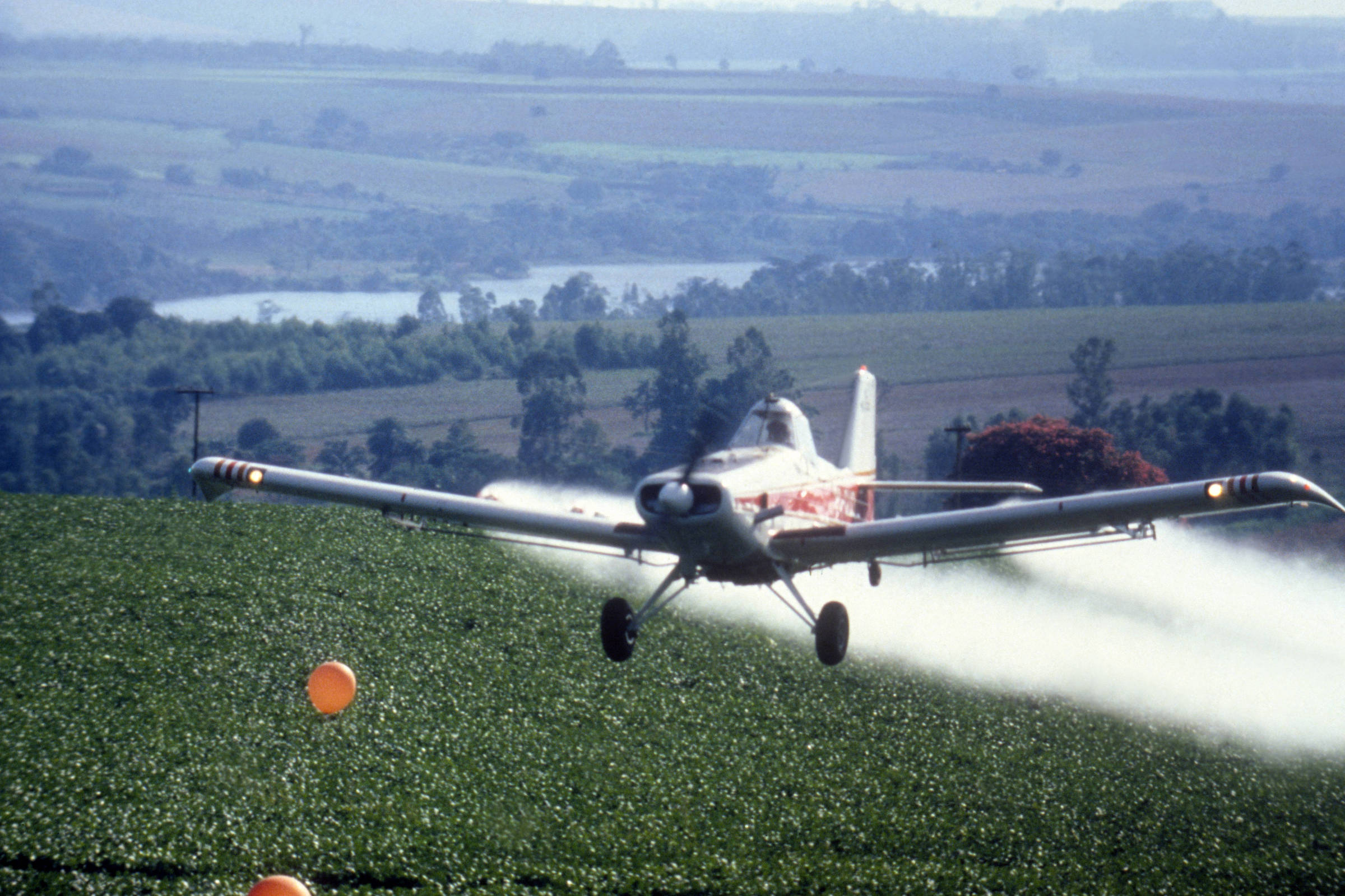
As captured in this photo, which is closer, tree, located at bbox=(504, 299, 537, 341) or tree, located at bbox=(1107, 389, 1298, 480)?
tree, located at bbox=(1107, 389, 1298, 480)

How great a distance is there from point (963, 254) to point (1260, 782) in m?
153

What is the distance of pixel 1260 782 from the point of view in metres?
35.1

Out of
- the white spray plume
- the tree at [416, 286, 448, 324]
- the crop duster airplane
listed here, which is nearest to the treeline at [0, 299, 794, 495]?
the tree at [416, 286, 448, 324]

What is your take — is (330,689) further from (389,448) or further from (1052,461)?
(389,448)

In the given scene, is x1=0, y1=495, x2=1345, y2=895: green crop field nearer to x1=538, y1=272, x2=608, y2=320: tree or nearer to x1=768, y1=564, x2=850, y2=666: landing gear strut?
x1=768, y1=564, x2=850, y2=666: landing gear strut

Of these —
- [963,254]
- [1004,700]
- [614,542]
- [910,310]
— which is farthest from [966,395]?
[614,542]

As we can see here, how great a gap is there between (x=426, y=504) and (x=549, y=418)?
93550mm

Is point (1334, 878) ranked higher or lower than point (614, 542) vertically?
lower

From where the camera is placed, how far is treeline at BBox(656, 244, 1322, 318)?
159750 millimetres

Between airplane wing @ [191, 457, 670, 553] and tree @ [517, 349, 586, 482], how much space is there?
89.0 m

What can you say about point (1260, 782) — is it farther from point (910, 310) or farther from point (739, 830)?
point (910, 310)

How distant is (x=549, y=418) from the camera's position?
4587 inches

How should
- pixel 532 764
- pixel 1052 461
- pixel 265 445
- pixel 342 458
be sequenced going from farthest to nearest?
pixel 265 445, pixel 342 458, pixel 1052 461, pixel 532 764

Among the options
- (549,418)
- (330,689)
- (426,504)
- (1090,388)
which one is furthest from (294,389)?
(426,504)
